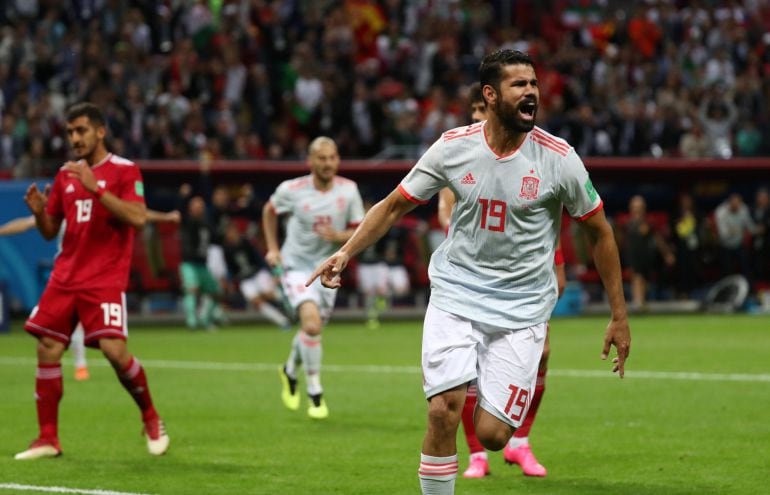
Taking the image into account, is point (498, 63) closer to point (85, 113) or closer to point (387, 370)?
point (85, 113)

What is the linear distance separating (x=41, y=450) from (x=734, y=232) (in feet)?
73.2

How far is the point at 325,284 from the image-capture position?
7.22m

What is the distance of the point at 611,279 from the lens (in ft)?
24.3

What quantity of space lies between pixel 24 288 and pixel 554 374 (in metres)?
12.3

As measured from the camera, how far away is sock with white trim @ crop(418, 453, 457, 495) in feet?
23.2

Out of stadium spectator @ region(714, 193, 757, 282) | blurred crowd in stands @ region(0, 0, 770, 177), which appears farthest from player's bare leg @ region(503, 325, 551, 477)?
stadium spectator @ region(714, 193, 757, 282)

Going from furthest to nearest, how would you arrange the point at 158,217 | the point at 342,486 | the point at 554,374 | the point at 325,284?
the point at 554,374 → the point at 158,217 → the point at 342,486 → the point at 325,284

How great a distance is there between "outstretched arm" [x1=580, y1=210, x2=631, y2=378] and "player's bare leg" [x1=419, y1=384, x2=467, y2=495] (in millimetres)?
851

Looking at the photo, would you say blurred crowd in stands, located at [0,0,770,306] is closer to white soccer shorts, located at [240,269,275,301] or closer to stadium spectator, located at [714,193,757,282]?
stadium spectator, located at [714,193,757,282]

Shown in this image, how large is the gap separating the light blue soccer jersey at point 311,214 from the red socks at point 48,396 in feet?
12.5

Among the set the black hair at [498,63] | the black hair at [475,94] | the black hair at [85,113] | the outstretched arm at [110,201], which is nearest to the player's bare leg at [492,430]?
the black hair at [498,63]

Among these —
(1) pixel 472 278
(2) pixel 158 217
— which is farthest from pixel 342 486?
(2) pixel 158 217

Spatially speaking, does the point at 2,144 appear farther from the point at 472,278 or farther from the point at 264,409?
the point at 472,278

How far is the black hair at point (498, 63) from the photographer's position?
7227 mm
